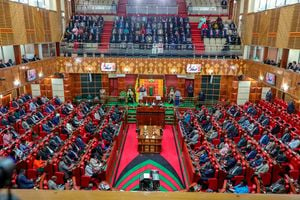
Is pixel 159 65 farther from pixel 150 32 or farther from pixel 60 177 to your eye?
pixel 60 177

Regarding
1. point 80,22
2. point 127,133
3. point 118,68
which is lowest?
point 127,133

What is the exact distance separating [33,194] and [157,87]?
17.5 metres

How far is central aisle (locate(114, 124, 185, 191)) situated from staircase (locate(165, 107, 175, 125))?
2950mm

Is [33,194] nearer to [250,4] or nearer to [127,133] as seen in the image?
[127,133]

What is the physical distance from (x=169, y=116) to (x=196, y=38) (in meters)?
7.33

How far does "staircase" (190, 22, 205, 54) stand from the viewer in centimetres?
1921

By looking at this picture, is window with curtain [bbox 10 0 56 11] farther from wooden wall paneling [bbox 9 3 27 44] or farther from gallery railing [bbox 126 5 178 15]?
gallery railing [bbox 126 5 178 15]

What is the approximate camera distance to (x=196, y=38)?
2069 centimetres

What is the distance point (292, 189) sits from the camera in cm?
748

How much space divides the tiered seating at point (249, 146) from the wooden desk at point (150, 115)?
68.3 inches

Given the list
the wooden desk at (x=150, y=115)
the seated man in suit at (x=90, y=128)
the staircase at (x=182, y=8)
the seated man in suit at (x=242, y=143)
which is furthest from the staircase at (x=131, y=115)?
the staircase at (x=182, y=8)

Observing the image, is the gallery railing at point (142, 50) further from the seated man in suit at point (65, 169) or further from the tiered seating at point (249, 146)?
the seated man in suit at point (65, 169)

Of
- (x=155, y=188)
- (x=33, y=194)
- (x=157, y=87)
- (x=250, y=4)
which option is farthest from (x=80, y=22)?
(x=33, y=194)

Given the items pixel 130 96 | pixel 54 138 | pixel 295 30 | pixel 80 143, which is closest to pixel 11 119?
pixel 54 138
